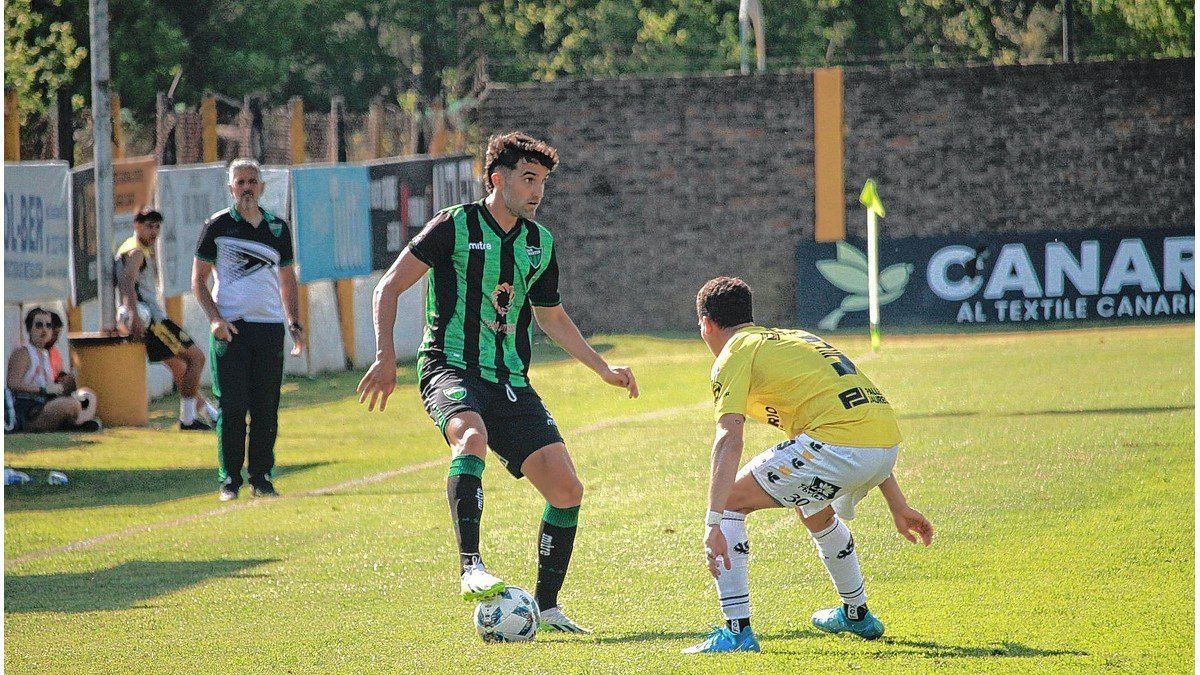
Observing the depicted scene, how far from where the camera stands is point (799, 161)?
25969 mm

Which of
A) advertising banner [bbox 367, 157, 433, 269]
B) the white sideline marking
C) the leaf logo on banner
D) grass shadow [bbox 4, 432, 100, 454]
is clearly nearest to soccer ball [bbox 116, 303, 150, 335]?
grass shadow [bbox 4, 432, 100, 454]

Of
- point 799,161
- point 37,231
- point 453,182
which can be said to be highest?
point 799,161

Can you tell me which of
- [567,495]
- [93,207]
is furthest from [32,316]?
[567,495]

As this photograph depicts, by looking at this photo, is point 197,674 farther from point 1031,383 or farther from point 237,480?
point 1031,383

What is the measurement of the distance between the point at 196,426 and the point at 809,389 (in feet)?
34.5

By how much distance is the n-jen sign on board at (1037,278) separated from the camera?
23828 mm

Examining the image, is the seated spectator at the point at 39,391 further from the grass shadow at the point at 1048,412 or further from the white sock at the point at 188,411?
the grass shadow at the point at 1048,412

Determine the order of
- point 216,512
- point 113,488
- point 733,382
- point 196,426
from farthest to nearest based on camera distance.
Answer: point 196,426, point 113,488, point 216,512, point 733,382

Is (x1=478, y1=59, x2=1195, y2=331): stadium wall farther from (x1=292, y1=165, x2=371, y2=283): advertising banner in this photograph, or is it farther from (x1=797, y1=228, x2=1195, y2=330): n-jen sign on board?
(x1=292, y1=165, x2=371, y2=283): advertising banner

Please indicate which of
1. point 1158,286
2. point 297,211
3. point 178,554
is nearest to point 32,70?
point 297,211

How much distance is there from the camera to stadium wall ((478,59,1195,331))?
A: 25766 mm

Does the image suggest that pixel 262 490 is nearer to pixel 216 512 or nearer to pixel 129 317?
pixel 216 512

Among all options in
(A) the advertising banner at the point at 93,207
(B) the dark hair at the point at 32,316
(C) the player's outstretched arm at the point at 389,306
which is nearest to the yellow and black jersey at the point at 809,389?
(C) the player's outstretched arm at the point at 389,306

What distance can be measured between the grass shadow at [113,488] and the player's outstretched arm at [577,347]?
17.0ft
